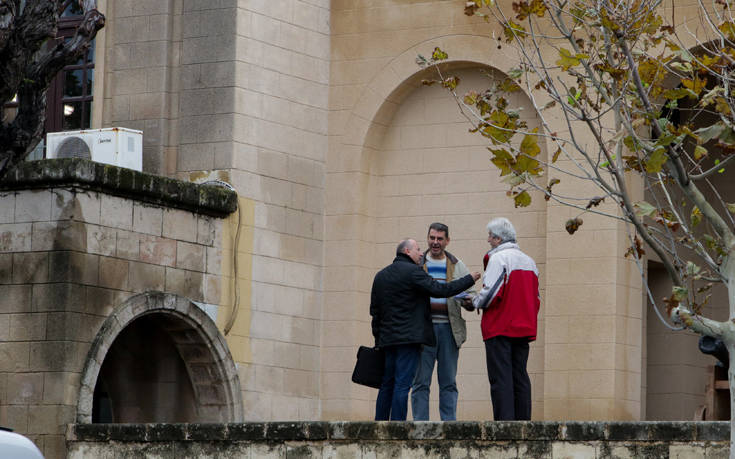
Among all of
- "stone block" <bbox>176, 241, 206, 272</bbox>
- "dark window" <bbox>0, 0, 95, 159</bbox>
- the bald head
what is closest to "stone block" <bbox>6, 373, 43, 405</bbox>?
"stone block" <bbox>176, 241, 206, 272</bbox>

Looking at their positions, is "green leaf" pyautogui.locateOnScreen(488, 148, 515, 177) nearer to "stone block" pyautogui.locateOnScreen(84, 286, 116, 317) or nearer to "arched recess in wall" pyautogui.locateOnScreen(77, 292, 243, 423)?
"stone block" pyautogui.locateOnScreen(84, 286, 116, 317)

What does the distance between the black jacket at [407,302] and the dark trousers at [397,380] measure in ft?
0.42

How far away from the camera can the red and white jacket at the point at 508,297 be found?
39.5 ft

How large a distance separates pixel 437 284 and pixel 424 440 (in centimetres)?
151

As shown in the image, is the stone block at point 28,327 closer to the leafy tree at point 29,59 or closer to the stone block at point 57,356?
the stone block at point 57,356

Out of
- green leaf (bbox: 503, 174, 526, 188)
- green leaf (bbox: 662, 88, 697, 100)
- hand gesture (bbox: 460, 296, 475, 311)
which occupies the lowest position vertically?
hand gesture (bbox: 460, 296, 475, 311)

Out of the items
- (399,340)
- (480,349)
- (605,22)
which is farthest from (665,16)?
(605,22)

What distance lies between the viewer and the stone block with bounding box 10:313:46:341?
47.1 ft

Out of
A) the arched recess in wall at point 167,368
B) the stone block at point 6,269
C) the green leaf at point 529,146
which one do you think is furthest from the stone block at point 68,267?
the green leaf at point 529,146

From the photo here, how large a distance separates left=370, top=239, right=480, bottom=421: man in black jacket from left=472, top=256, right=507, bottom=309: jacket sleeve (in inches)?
9.9

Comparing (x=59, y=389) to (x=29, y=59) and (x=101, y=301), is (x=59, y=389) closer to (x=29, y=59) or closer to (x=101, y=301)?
(x=101, y=301)

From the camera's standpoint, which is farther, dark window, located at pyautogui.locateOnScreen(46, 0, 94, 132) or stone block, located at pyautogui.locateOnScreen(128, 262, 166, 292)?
dark window, located at pyautogui.locateOnScreen(46, 0, 94, 132)

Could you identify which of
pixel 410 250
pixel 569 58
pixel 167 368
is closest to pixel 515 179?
pixel 569 58

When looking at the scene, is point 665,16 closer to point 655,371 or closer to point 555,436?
point 655,371
